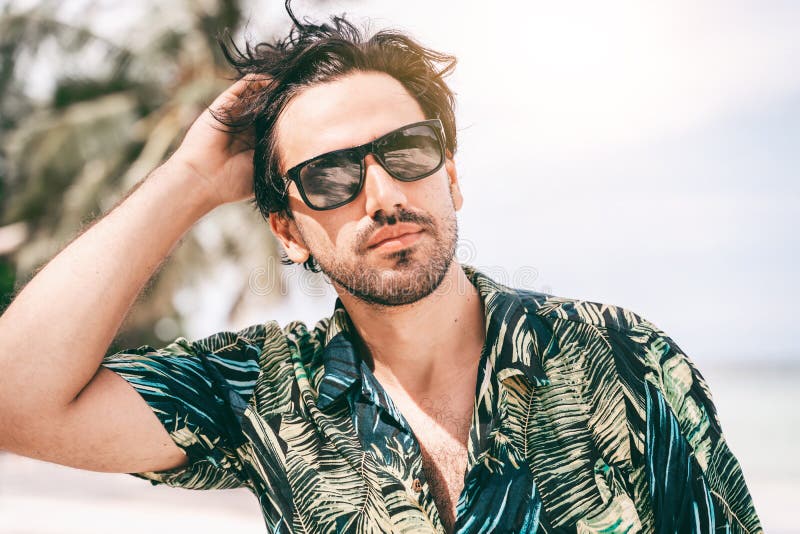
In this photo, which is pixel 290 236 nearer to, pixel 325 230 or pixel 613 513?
pixel 325 230

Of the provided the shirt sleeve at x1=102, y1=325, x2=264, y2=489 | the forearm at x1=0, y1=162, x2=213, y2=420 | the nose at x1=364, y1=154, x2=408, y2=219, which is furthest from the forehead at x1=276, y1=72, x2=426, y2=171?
the shirt sleeve at x1=102, y1=325, x2=264, y2=489

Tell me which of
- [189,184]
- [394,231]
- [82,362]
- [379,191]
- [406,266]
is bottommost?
[82,362]

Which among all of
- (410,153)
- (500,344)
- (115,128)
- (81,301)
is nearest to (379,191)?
(410,153)

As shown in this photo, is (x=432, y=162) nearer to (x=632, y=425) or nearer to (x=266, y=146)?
(x=266, y=146)

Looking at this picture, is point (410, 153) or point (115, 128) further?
point (115, 128)

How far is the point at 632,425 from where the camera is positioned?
6.56 ft

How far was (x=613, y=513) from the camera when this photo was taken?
1.95m

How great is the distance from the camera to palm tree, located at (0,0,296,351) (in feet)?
49.8

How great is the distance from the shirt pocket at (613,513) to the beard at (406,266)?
87cm

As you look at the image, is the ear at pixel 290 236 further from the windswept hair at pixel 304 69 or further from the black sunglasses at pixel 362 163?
the black sunglasses at pixel 362 163

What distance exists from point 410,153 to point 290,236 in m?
0.70

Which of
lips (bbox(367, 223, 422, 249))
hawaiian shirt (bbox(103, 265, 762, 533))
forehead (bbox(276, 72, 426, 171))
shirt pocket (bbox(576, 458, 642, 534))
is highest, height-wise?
forehead (bbox(276, 72, 426, 171))

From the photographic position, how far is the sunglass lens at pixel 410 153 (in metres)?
2.51

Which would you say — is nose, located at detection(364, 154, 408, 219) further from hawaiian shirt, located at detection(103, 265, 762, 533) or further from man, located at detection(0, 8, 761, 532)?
hawaiian shirt, located at detection(103, 265, 762, 533)
